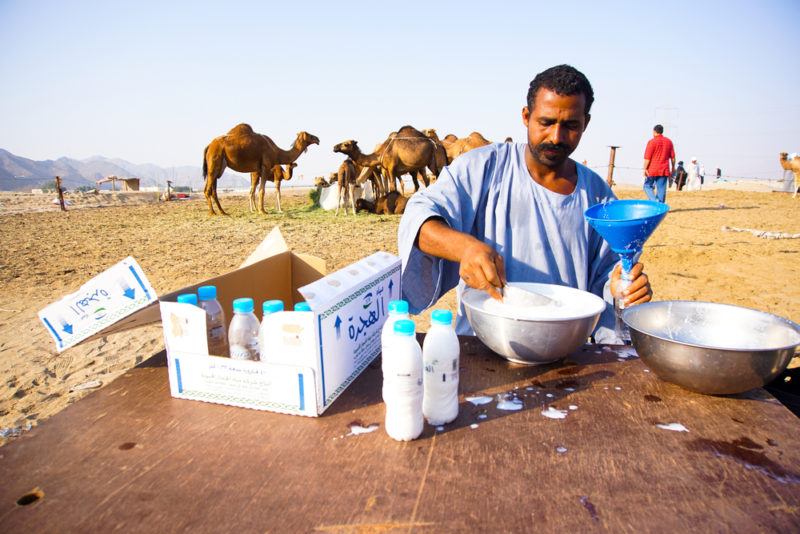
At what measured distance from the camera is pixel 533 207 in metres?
2.03

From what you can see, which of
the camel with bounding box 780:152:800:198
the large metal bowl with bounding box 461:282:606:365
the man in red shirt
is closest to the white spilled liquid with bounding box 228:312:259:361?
the large metal bowl with bounding box 461:282:606:365

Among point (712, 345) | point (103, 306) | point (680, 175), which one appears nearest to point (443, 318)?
point (712, 345)

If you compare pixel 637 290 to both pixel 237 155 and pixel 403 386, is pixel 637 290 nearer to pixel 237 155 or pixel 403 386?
pixel 403 386

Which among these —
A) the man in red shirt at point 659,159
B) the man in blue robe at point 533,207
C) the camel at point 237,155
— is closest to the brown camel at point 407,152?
the camel at point 237,155

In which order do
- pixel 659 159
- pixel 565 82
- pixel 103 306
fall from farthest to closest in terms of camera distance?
pixel 659 159 < pixel 565 82 < pixel 103 306

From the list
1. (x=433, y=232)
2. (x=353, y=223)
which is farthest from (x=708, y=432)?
(x=353, y=223)

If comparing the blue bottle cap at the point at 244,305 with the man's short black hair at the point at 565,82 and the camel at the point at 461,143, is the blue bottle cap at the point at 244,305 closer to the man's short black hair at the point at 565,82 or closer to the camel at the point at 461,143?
the man's short black hair at the point at 565,82

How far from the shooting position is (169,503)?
2.82ft

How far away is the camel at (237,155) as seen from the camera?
43.7ft

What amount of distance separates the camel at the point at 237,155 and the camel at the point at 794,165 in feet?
58.1

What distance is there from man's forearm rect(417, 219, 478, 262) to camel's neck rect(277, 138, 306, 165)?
1330 centimetres

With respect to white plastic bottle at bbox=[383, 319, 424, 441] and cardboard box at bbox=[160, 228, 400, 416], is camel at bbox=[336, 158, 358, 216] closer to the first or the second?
cardboard box at bbox=[160, 228, 400, 416]

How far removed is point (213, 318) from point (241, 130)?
525 inches

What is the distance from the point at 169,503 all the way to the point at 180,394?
440 millimetres
